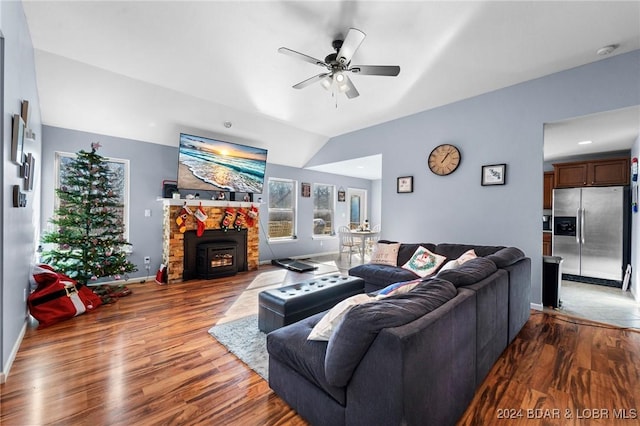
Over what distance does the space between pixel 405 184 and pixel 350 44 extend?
2.86m

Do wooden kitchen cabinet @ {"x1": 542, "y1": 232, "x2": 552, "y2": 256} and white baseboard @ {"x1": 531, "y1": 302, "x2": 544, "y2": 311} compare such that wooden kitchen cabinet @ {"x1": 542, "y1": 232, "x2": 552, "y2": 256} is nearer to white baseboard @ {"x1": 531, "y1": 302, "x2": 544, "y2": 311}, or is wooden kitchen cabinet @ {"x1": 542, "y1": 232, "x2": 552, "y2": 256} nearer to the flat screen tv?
white baseboard @ {"x1": 531, "y1": 302, "x2": 544, "y2": 311}

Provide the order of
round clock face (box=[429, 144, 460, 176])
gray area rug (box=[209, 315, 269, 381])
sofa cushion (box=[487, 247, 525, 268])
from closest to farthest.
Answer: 1. gray area rug (box=[209, 315, 269, 381])
2. sofa cushion (box=[487, 247, 525, 268])
3. round clock face (box=[429, 144, 460, 176])

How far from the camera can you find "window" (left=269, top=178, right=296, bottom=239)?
673 centimetres

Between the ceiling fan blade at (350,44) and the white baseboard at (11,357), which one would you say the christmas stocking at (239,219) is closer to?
the white baseboard at (11,357)

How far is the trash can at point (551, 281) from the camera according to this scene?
344 cm

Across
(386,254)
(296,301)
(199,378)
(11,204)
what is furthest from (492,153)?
(11,204)

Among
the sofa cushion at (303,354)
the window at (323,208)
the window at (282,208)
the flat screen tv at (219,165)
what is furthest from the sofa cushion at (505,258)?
the window at (323,208)

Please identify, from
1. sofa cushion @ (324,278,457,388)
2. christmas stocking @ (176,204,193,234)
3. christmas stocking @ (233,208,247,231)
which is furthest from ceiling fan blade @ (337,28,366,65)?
christmas stocking @ (233,208,247,231)

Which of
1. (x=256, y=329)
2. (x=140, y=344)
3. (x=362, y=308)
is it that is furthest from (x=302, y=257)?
(x=362, y=308)

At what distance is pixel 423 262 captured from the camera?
3.68m

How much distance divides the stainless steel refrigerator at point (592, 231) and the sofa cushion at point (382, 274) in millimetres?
3599

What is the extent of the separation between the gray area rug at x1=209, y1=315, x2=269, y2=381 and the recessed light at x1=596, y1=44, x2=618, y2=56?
174 inches

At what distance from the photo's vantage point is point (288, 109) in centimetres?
456

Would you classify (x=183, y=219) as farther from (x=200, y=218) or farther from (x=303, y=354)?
(x=303, y=354)
